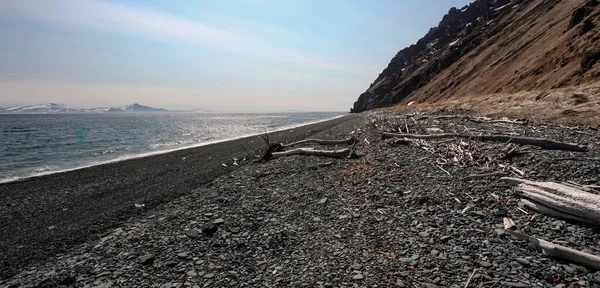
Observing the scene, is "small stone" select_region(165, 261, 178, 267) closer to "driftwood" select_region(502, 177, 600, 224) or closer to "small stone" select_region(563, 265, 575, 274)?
→ "small stone" select_region(563, 265, 575, 274)

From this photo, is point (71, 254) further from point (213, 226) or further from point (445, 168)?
point (445, 168)

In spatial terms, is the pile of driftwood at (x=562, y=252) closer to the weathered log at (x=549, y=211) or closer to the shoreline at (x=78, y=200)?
the weathered log at (x=549, y=211)

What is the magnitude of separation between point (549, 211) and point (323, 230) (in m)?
4.91

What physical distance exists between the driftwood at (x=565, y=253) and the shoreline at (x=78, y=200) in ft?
35.9

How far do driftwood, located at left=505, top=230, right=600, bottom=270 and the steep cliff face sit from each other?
96.2 ft

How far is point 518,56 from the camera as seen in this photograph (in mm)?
54781

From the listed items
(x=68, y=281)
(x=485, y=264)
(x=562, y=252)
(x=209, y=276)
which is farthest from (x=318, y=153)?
(x=68, y=281)

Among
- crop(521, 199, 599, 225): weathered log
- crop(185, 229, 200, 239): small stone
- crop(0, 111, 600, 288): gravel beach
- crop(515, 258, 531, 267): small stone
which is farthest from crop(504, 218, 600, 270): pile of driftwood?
crop(185, 229, 200, 239): small stone

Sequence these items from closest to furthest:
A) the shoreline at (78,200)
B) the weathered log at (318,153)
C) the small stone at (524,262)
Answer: the small stone at (524,262) < the shoreline at (78,200) < the weathered log at (318,153)

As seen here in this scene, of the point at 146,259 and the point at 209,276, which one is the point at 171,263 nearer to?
the point at 146,259

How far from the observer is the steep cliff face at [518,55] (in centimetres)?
3183

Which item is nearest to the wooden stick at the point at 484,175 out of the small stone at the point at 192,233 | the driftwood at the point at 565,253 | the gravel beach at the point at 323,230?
the gravel beach at the point at 323,230

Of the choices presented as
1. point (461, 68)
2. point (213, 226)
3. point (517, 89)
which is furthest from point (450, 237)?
point (461, 68)

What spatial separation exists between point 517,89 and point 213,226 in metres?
44.9
